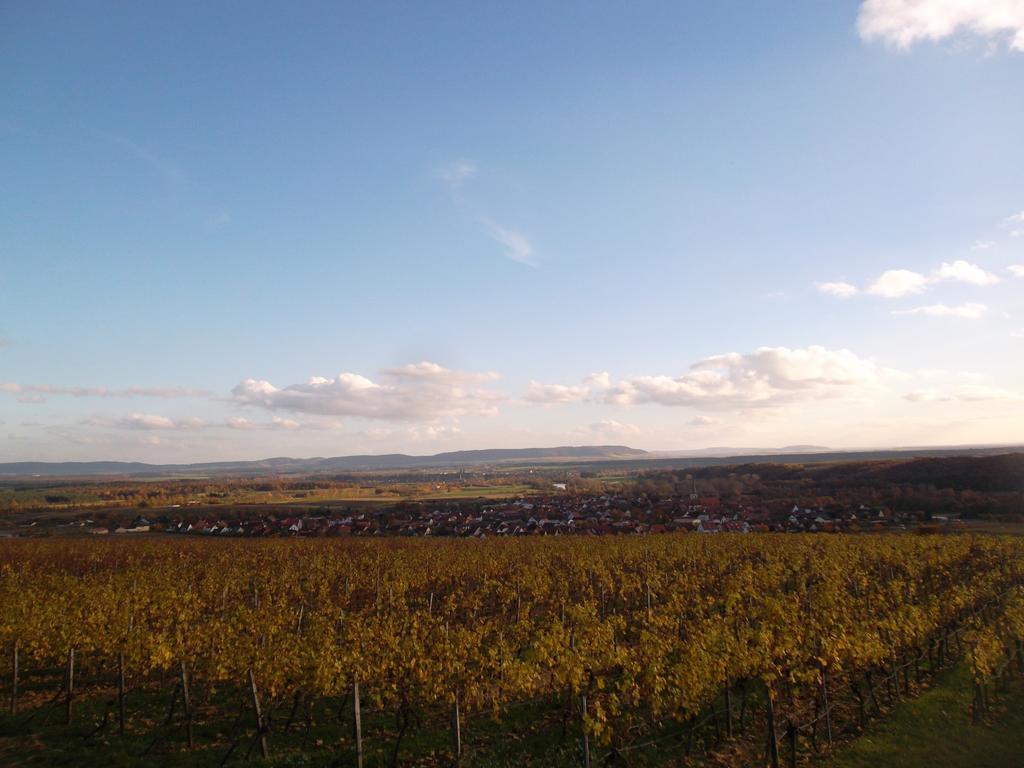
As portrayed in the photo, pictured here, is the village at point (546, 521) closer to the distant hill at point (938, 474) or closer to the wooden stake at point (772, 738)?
the distant hill at point (938, 474)

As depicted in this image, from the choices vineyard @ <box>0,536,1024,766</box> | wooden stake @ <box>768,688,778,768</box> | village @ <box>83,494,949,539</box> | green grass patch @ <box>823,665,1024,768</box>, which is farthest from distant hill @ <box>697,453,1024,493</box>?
wooden stake @ <box>768,688,778,768</box>

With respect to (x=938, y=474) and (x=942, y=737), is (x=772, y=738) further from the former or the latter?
(x=938, y=474)

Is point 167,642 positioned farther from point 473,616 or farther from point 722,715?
point 722,715

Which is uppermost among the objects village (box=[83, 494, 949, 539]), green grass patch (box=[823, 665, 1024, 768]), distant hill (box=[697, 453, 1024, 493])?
green grass patch (box=[823, 665, 1024, 768])

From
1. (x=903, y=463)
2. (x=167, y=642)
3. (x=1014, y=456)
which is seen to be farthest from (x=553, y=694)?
(x=903, y=463)

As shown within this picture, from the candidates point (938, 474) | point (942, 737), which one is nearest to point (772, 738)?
point (942, 737)

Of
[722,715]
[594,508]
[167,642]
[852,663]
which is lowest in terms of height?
[594,508]

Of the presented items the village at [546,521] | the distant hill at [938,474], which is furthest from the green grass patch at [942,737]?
the distant hill at [938,474]

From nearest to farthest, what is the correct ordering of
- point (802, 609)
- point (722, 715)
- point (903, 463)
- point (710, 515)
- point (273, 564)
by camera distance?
point (722, 715), point (802, 609), point (273, 564), point (710, 515), point (903, 463)

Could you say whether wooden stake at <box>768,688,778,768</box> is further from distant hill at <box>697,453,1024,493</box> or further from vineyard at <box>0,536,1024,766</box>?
distant hill at <box>697,453,1024,493</box>

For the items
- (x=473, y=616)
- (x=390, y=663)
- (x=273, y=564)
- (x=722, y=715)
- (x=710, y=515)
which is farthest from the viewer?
(x=710, y=515)

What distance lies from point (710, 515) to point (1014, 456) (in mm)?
52624

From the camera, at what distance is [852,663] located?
13906 mm

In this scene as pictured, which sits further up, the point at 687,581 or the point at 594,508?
the point at 687,581
